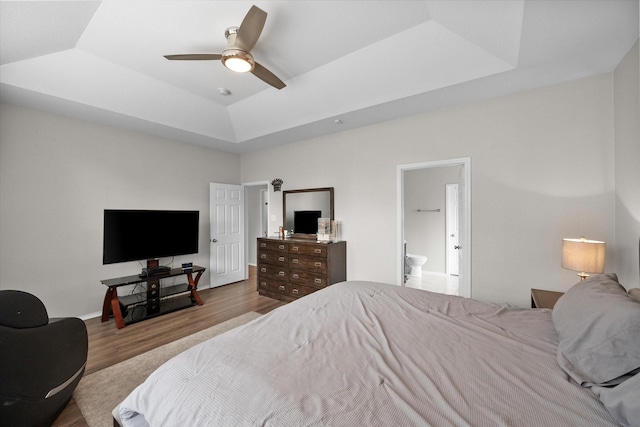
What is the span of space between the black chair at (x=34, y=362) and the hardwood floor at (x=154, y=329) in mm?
257

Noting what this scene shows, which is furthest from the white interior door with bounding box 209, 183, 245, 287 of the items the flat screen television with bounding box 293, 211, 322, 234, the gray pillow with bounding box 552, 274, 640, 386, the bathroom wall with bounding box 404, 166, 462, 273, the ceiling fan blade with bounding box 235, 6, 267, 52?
the gray pillow with bounding box 552, 274, 640, 386

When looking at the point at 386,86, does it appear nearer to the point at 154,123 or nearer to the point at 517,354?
the point at 517,354

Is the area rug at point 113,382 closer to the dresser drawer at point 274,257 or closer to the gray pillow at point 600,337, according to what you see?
the dresser drawer at point 274,257

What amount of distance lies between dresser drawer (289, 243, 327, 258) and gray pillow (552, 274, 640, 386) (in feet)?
8.71

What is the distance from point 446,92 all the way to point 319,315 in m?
2.61

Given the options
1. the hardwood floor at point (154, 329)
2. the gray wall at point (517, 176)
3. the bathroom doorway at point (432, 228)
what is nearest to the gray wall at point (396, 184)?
the gray wall at point (517, 176)

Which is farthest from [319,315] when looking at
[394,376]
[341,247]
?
[341,247]

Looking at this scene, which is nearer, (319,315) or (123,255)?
(319,315)

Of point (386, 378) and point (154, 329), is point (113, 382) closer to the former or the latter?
point (154, 329)

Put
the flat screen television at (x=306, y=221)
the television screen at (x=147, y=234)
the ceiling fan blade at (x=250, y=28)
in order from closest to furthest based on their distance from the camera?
1. the ceiling fan blade at (x=250, y=28)
2. the television screen at (x=147, y=234)
3. the flat screen television at (x=306, y=221)

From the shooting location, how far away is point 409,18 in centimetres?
212

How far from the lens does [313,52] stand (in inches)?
99.4

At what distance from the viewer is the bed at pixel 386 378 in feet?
2.79

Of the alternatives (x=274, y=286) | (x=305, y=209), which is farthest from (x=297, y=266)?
(x=305, y=209)
